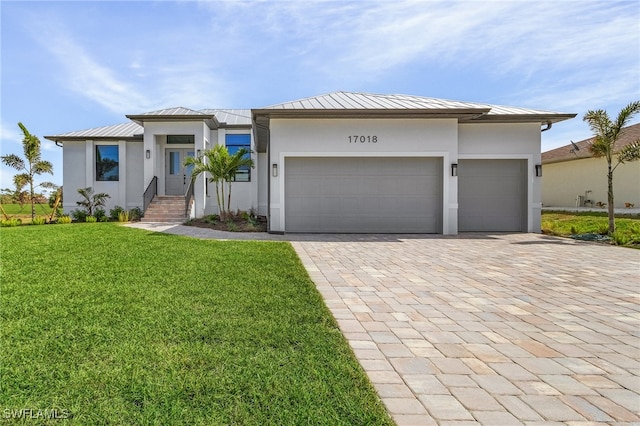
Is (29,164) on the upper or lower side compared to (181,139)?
lower

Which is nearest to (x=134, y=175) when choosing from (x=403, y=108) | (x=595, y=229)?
(x=403, y=108)

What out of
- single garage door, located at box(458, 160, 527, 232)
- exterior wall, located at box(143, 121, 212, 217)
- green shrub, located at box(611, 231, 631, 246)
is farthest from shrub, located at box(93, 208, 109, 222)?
green shrub, located at box(611, 231, 631, 246)

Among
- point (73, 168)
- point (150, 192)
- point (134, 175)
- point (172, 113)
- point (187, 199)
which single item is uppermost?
point (172, 113)

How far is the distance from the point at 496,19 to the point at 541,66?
309 cm

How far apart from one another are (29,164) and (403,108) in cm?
1691

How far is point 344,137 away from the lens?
36.9ft

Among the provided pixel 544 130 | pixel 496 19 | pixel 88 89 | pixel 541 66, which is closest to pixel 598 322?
pixel 496 19

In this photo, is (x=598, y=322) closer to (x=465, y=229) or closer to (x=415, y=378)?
(x=415, y=378)

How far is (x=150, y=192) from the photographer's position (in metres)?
15.3

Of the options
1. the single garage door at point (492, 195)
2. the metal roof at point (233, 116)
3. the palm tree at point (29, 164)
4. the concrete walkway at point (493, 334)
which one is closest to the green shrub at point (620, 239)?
the single garage door at point (492, 195)

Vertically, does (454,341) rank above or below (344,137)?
below

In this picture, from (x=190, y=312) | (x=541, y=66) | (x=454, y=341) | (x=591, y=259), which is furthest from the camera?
(x=541, y=66)

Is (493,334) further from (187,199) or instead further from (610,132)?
(187,199)

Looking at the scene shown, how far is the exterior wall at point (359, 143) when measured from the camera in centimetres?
1118
